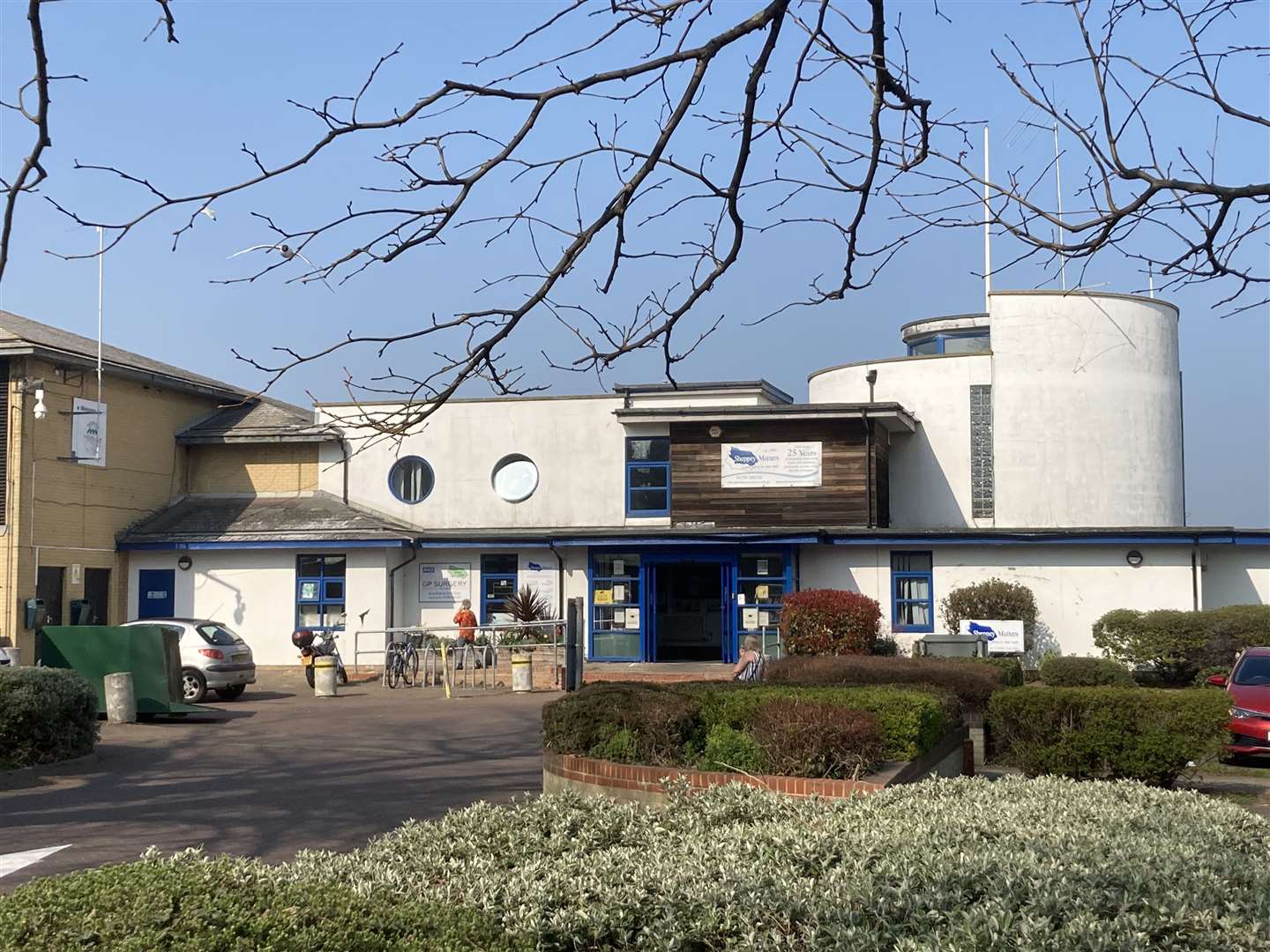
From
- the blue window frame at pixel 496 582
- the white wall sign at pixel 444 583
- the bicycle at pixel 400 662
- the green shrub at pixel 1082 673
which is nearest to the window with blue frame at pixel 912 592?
the green shrub at pixel 1082 673

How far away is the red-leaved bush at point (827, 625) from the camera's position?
28.6 m

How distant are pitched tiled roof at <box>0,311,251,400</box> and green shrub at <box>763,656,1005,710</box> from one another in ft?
63.0

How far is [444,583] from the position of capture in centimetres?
3425

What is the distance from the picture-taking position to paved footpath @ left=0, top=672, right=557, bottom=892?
38.3 feet

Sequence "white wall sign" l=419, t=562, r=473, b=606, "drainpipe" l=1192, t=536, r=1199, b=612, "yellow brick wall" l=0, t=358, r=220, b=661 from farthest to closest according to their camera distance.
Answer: "white wall sign" l=419, t=562, r=473, b=606, "yellow brick wall" l=0, t=358, r=220, b=661, "drainpipe" l=1192, t=536, r=1199, b=612

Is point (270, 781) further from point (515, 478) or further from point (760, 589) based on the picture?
point (515, 478)

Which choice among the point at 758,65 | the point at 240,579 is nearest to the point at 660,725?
the point at 758,65

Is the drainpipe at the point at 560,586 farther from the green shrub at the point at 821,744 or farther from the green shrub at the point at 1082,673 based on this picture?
the green shrub at the point at 821,744

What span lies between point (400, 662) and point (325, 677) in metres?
2.59

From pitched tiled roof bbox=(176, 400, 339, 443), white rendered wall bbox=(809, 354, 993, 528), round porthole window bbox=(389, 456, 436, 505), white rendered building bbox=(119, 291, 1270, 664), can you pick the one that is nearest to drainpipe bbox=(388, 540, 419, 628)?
white rendered building bbox=(119, 291, 1270, 664)

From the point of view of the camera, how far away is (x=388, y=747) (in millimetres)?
18609

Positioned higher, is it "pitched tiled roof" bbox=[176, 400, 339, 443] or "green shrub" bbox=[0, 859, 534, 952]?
"pitched tiled roof" bbox=[176, 400, 339, 443]

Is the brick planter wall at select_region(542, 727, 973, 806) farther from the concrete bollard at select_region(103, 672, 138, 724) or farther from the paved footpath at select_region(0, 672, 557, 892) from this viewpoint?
the concrete bollard at select_region(103, 672, 138, 724)

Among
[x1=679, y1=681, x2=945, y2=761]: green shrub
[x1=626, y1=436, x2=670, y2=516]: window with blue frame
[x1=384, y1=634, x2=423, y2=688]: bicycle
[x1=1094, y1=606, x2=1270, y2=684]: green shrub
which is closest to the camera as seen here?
[x1=679, y1=681, x2=945, y2=761]: green shrub
